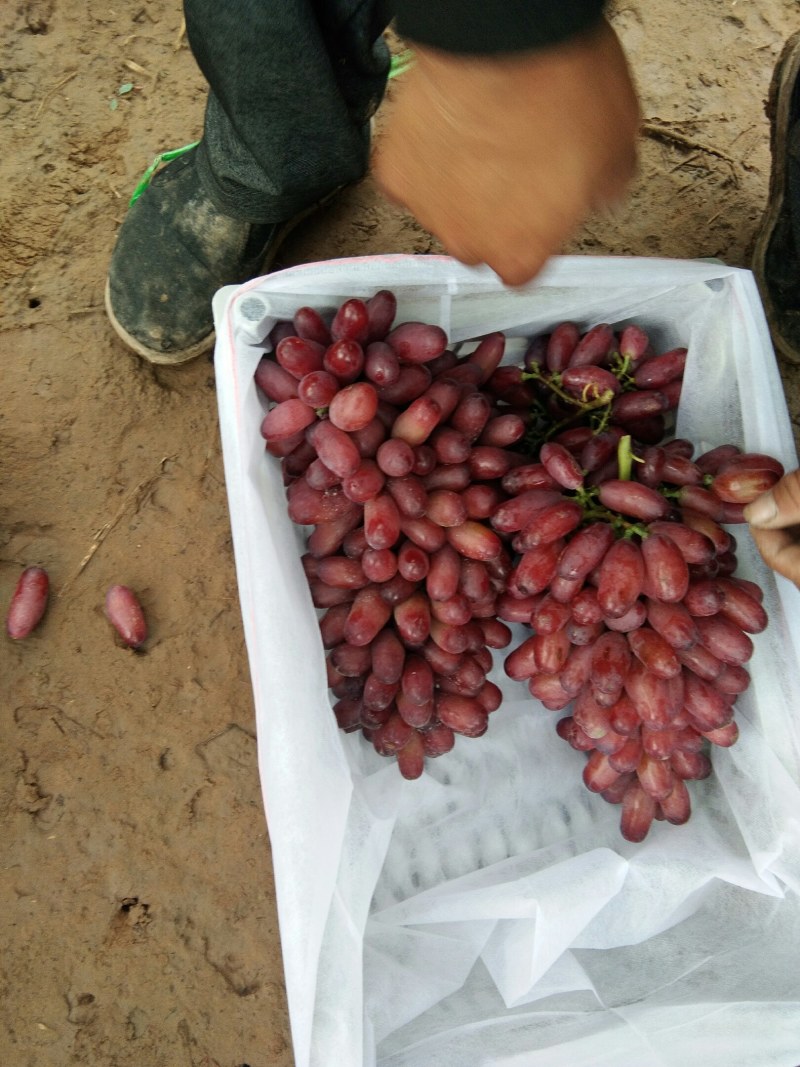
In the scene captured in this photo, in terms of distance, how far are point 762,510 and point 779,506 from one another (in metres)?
0.02

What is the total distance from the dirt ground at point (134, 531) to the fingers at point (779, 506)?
670 millimetres

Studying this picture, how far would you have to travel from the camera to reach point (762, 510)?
925mm

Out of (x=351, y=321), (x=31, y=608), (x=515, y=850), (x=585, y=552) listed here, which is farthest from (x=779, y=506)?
(x=31, y=608)

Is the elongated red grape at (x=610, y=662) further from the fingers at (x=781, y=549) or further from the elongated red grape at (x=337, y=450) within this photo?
the elongated red grape at (x=337, y=450)

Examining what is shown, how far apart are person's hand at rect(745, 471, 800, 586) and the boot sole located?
95 cm

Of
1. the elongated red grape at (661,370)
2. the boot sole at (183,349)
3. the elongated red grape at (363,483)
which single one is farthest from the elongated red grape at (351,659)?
the boot sole at (183,349)

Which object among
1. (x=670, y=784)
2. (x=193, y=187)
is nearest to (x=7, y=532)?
(x=193, y=187)

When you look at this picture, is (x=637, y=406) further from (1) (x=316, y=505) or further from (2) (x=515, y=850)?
(2) (x=515, y=850)

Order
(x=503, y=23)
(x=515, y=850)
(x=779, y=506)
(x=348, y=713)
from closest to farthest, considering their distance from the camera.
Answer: (x=503, y=23), (x=779, y=506), (x=348, y=713), (x=515, y=850)

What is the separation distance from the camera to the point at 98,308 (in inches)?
58.9

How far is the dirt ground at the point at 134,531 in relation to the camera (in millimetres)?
1321

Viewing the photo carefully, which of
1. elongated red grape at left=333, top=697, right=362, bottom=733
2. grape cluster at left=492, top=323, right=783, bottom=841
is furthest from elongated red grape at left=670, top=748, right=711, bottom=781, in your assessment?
elongated red grape at left=333, top=697, right=362, bottom=733

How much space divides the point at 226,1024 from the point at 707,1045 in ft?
2.45

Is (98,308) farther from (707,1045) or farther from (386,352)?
(707,1045)
